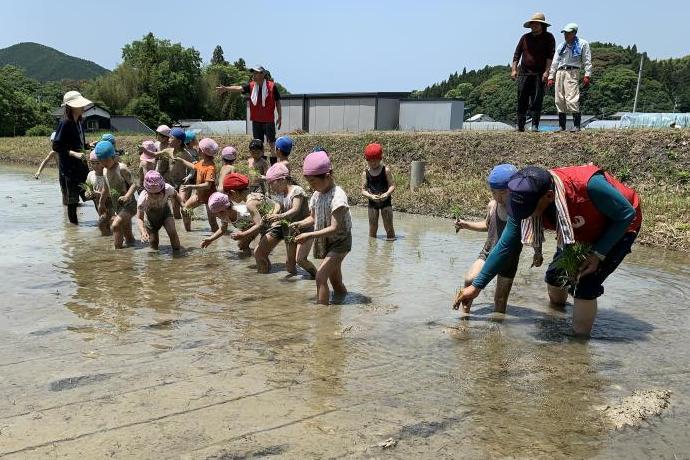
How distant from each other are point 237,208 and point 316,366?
360cm

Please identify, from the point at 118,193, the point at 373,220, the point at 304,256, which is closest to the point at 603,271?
the point at 304,256

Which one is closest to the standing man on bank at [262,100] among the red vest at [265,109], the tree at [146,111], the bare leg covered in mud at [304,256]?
the red vest at [265,109]

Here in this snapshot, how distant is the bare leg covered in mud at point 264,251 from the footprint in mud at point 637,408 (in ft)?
13.2

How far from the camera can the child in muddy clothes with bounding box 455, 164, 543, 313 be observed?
492 centimetres

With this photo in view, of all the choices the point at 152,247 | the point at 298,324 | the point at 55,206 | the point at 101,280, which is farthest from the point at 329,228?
the point at 55,206

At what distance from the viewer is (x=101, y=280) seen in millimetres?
6117

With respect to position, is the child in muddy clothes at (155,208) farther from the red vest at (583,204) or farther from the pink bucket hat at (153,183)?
the red vest at (583,204)

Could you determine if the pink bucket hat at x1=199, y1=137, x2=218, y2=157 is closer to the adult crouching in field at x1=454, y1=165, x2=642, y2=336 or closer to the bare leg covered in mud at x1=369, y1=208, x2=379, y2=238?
the bare leg covered in mud at x1=369, y1=208, x2=379, y2=238

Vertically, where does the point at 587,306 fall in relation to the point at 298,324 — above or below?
above

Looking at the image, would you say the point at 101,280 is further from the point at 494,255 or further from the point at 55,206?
the point at 55,206

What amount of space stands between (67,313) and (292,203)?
2.51 meters

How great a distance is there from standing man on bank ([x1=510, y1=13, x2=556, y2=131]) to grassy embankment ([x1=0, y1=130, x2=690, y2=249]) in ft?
3.52

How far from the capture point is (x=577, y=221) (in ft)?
14.0

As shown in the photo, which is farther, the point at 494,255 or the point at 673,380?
the point at 494,255
